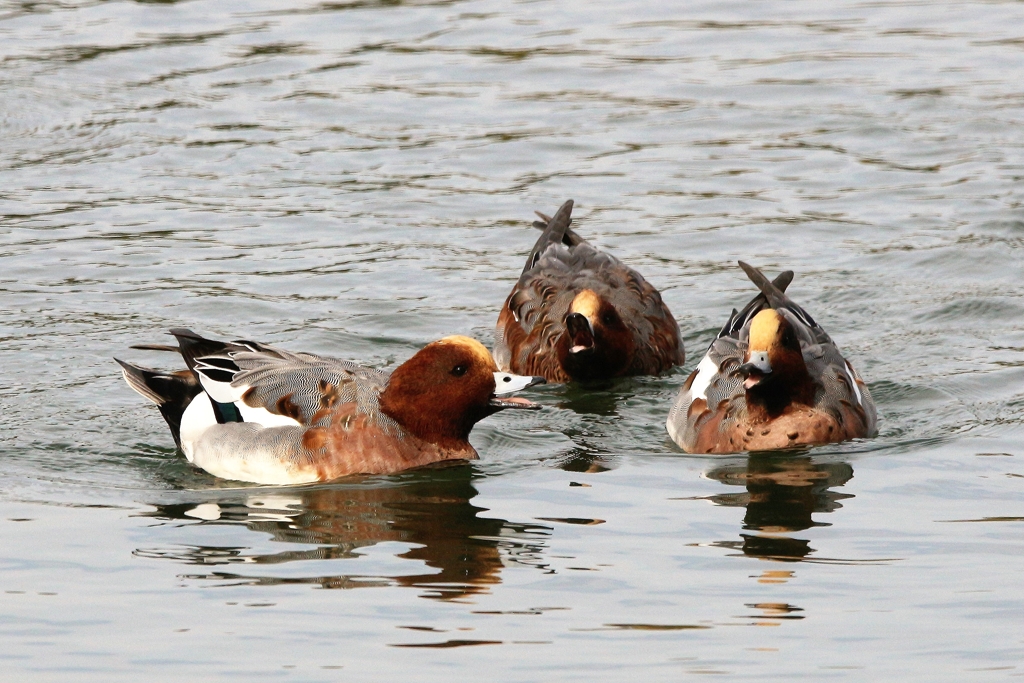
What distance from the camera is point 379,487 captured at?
8.59 meters

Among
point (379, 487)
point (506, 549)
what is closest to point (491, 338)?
point (379, 487)

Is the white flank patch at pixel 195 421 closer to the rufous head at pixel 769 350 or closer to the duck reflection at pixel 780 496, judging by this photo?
the duck reflection at pixel 780 496

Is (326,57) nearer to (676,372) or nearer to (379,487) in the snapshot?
(676,372)

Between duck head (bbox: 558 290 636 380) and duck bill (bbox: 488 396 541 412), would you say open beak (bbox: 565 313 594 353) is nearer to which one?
duck head (bbox: 558 290 636 380)

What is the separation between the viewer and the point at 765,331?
9.05 metres

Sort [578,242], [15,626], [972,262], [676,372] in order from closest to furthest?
1. [15,626]
2. [676,372]
3. [578,242]
4. [972,262]

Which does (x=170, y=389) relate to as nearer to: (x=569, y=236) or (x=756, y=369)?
(x=756, y=369)

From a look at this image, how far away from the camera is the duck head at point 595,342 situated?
10930 mm

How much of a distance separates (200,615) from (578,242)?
621 cm

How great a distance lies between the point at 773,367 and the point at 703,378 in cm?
79

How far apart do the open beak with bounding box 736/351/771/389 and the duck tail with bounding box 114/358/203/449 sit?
3043mm

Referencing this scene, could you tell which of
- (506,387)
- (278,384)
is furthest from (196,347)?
(506,387)

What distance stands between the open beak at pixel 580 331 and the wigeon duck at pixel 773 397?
1.15 metres

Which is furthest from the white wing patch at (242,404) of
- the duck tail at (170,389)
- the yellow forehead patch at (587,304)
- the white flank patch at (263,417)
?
the yellow forehead patch at (587,304)
